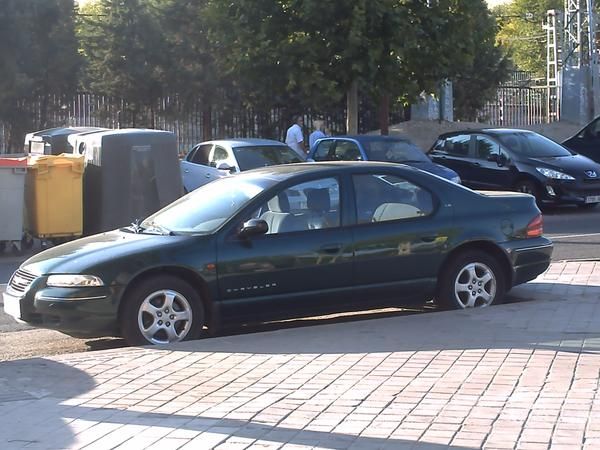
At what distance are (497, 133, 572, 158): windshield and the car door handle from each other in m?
11.8

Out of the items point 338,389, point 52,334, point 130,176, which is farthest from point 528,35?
point 338,389

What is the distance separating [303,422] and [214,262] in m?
2.67

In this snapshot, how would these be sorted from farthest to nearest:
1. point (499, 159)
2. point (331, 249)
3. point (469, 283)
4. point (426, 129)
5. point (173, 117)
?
point (426, 129) < point (173, 117) < point (499, 159) < point (469, 283) < point (331, 249)

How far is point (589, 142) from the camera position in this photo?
23.4 m

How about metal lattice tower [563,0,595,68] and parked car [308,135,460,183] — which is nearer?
parked car [308,135,460,183]

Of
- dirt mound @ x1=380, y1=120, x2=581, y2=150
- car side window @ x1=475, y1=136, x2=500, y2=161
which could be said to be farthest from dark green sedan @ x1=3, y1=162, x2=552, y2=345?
dirt mound @ x1=380, y1=120, x2=581, y2=150

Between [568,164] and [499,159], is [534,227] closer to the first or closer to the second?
[568,164]

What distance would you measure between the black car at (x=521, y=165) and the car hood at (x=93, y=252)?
38.7 feet

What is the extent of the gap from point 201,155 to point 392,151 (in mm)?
3375

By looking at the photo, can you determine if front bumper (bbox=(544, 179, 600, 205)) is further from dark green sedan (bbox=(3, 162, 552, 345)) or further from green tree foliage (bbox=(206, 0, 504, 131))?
dark green sedan (bbox=(3, 162, 552, 345))

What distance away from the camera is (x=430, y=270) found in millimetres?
8938

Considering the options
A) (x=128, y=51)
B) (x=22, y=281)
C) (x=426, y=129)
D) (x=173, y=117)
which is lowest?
(x=22, y=281)

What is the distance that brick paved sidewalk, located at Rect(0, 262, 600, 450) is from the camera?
5520mm

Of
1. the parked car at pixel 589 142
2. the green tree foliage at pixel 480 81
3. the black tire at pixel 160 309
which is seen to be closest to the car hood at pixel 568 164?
the parked car at pixel 589 142
